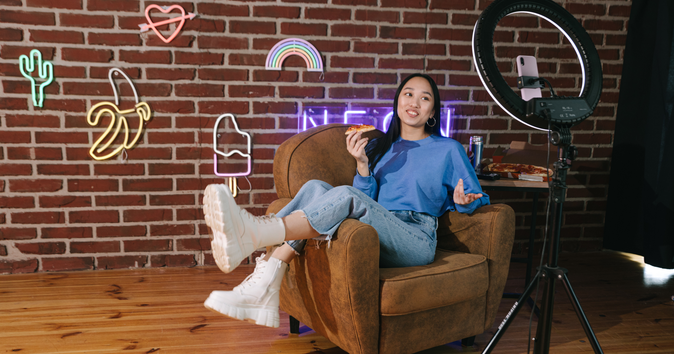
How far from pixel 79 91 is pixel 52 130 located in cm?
28

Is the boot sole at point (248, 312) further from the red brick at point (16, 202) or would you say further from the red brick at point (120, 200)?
the red brick at point (16, 202)

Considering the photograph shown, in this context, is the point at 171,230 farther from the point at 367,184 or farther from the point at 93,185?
the point at 367,184

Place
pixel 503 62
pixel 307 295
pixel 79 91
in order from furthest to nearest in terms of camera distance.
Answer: pixel 503 62 < pixel 79 91 < pixel 307 295

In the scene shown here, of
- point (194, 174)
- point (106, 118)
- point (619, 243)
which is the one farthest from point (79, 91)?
point (619, 243)

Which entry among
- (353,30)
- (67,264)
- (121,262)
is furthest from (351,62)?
(67,264)

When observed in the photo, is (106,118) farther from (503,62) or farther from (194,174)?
(503,62)

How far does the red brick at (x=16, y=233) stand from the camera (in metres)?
2.43

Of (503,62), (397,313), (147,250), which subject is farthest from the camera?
(503,62)

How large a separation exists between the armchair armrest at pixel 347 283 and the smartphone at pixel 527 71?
0.63 meters

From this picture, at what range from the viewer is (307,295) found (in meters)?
1.58

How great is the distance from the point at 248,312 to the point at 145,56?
1774 mm

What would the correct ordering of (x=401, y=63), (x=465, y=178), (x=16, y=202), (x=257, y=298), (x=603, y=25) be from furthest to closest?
1. (x=603, y=25)
2. (x=401, y=63)
3. (x=16, y=202)
4. (x=465, y=178)
5. (x=257, y=298)

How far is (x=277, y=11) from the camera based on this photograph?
249 centimetres

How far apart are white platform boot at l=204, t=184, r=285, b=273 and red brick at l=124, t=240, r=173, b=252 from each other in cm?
137
